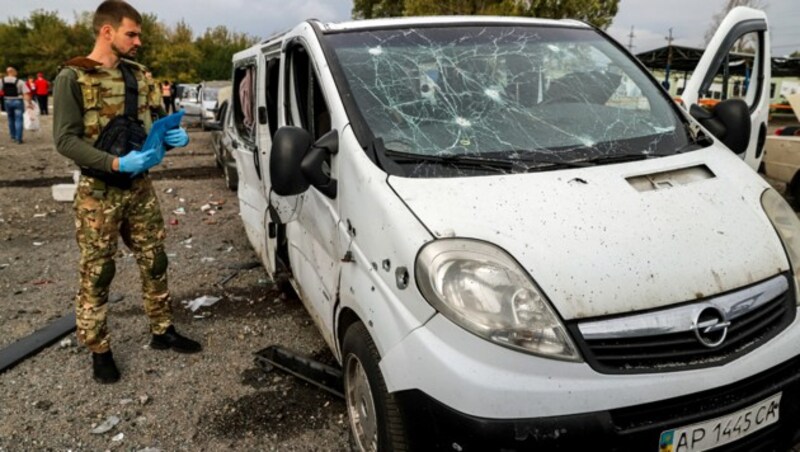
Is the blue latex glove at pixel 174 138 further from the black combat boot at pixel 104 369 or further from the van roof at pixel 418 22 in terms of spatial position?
the black combat boot at pixel 104 369

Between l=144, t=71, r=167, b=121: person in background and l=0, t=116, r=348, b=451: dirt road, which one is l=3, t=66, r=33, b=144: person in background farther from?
l=144, t=71, r=167, b=121: person in background

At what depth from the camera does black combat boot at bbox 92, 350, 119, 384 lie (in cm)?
323

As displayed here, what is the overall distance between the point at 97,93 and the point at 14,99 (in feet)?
41.3

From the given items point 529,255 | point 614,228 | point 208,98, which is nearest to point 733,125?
point 614,228

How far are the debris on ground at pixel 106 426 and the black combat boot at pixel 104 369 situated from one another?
38cm

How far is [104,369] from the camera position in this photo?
127 inches

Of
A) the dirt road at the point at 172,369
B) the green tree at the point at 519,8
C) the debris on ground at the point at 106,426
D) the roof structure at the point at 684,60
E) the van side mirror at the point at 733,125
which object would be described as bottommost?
the debris on ground at the point at 106,426

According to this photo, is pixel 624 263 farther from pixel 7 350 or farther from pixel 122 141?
pixel 7 350

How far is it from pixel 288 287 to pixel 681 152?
292 cm

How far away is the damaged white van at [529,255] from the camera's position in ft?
5.62

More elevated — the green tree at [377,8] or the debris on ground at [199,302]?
the green tree at [377,8]

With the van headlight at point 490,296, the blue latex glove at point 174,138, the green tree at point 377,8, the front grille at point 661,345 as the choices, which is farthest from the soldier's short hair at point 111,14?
the green tree at point 377,8

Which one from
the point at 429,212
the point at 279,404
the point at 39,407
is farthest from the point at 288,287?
the point at 429,212

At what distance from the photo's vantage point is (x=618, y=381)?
169 centimetres
